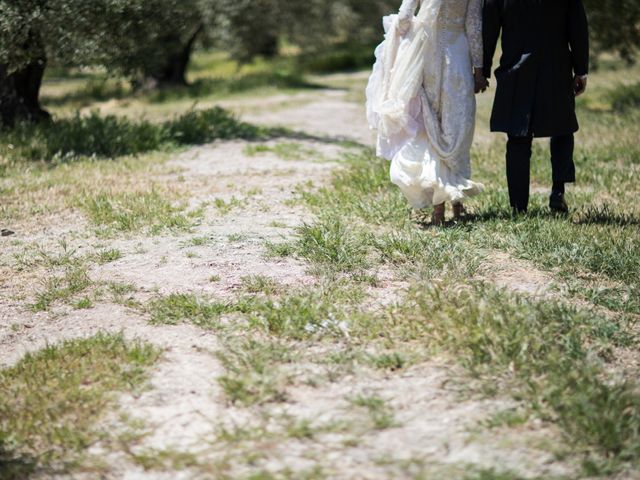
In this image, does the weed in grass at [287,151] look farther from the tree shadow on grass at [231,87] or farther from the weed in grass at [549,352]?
the tree shadow on grass at [231,87]

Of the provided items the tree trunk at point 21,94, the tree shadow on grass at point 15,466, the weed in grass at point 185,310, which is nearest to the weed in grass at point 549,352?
the weed in grass at point 185,310

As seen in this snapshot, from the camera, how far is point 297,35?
83.9 ft

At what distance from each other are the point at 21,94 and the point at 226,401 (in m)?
8.82

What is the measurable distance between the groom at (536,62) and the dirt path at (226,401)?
1.75 m

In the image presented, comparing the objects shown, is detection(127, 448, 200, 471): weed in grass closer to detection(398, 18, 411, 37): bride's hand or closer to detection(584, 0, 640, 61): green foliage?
detection(398, 18, 411, 37): bride's hand

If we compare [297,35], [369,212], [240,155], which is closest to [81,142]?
[240,155]

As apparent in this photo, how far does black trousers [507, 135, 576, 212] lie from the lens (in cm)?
645

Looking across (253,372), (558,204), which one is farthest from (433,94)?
(253,372)

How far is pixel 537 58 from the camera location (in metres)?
6.18

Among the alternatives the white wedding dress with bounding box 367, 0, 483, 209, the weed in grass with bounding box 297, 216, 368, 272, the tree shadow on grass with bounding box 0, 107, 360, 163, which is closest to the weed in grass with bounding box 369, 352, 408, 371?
the weed in grass with bounding box 297, 216, 368, 272

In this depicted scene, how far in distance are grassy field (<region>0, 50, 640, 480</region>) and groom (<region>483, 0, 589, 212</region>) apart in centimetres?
72

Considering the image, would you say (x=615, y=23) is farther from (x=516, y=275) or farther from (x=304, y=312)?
(x=304, y=312)

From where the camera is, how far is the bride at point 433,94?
20.0ft

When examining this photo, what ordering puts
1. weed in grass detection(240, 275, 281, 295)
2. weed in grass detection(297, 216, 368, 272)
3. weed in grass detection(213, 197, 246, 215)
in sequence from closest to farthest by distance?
weed in grass detection(240, 275, 281, 295)
weed in grass detection(297, 216, 368, 272)
weed in grass detection(213, 197, 246, 215)
